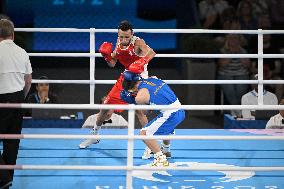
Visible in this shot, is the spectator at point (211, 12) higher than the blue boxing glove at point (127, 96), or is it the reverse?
the spectator at point (211, 12)

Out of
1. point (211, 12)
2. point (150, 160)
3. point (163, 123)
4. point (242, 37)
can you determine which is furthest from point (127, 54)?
point (211, 12)

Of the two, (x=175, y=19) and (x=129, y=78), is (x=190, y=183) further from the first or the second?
(x=175, y=19)

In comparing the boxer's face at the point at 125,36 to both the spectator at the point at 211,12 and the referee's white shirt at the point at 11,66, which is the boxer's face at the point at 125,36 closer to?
the referee's white shirt at the point at 11,66

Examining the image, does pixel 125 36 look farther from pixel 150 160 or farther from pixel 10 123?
pixel 10 123

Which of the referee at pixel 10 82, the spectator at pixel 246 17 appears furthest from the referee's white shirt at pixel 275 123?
the spectator at pixel 246 17

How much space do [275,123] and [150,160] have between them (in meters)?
1.71

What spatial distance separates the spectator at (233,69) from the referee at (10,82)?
4657 mm

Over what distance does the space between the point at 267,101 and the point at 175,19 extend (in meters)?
4.05

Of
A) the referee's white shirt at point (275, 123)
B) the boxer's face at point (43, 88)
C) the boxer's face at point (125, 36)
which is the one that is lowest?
the referee's white shirt at point (275, 123)

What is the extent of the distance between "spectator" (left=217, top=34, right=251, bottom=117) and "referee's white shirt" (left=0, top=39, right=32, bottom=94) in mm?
4658

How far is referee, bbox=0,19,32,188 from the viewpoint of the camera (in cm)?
516

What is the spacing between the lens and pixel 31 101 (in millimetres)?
7715

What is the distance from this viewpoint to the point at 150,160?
605 centimetres

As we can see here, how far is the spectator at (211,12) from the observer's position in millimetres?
10891
